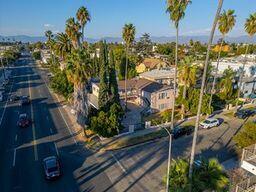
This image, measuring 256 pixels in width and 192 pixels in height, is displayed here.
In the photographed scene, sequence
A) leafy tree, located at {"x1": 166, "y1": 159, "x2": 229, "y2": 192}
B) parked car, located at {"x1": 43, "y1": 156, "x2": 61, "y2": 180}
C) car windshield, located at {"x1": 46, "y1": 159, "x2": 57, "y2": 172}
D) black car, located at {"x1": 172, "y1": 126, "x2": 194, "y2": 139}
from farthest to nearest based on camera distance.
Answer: black car, located at {"x1": 172, "y1": 126, "x2": 194, "y2": 139} → car windshield, located at {"x1": 46, "y1": 159, "x2": 57, "y2": 172} → parked car, located at {"x1": 43, "y1": 156, "x2": 61, "y2": 180} → leafy tree, located at {"x1": 166, "y1": 159, "x2": 229, "y2": 192}

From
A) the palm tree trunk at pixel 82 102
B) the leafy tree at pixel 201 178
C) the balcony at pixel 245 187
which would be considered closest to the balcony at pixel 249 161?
the balcony at pixel 245 187

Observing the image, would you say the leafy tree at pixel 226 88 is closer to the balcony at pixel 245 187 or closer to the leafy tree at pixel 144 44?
the balcony at pixel 245 187

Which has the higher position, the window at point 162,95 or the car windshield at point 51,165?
the window at point 162,95

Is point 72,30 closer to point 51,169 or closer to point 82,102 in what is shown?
point 82,102

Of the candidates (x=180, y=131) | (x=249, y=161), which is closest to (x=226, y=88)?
(x=180, y=131)

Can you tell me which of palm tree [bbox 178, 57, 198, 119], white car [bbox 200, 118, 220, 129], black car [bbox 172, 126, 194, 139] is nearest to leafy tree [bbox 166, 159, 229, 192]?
black car [bbox 172, 126, 194, 139]

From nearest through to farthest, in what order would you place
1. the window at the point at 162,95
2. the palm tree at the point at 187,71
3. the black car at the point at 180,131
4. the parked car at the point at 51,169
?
the parked car at the point at 51,169, the black car at the point at 180,131, the palm tree at the point at 187,71, the window at the point at 162,95

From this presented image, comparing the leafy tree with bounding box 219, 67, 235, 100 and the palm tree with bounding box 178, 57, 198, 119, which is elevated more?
the palm tree with bounding box 178, 57, 198, 119

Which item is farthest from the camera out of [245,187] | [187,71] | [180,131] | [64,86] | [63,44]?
[64,86]

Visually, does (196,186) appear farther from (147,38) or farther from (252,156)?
(147,38)

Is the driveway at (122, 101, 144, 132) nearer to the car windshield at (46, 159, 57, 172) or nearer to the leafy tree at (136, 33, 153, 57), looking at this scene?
the car windshield at (46, 159, 57, 172)
